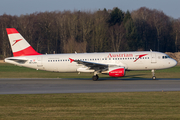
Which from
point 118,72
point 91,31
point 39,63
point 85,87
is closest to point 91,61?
point 118,72

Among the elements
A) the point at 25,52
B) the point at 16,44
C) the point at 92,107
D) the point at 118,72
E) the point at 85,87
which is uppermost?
the point at 16,44

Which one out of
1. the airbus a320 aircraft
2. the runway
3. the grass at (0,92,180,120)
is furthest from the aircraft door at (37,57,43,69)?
the grass at (0,92,180,120)

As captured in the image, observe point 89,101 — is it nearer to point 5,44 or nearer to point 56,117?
point 56,117

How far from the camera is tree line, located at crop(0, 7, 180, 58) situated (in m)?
86.3

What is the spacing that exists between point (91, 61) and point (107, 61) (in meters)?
2.05

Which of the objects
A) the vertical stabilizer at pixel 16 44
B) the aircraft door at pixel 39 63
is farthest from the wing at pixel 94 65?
the vertical stabilizer at pixel 16 44

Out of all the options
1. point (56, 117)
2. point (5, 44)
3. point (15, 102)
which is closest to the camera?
point (56, 117)

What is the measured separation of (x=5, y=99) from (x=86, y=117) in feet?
25.4

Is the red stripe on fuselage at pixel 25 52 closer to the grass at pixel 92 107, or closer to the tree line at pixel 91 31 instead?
the grass at pixel 92 107

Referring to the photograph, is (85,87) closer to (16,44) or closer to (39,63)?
(39,63)

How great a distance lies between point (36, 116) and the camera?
11.8 m

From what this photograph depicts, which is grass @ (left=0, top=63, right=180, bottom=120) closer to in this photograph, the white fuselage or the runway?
the runway

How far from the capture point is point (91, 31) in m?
90.1

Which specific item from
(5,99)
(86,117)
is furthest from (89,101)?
(5,99)
